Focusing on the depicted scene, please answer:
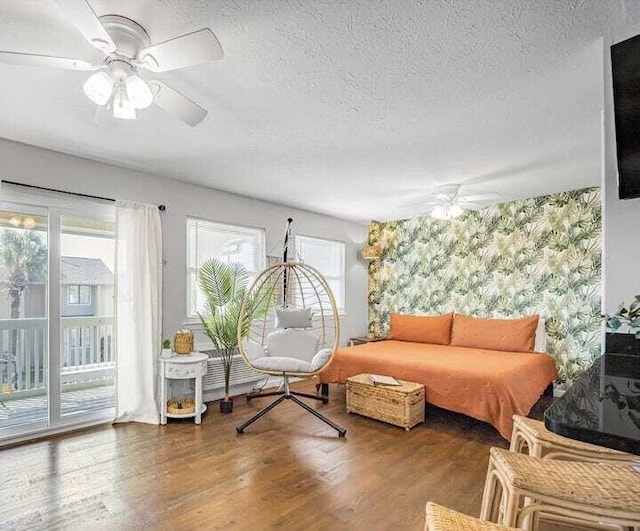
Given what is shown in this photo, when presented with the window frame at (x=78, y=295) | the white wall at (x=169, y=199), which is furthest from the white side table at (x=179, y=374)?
the window frame at (x=78, y=295)

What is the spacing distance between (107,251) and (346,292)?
10.9 ft

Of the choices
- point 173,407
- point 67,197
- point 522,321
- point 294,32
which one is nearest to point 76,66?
point 294,32

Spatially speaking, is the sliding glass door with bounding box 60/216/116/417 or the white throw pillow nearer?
the sliding glass door with bounding box 60/216/116/417

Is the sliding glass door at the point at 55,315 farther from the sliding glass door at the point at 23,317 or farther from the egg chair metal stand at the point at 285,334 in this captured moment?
the egg chair metal stand at the point at 285,334

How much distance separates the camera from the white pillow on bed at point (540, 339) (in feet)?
14.2

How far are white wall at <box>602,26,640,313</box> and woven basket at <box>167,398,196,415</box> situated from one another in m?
3.21

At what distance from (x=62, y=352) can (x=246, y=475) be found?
1.96m

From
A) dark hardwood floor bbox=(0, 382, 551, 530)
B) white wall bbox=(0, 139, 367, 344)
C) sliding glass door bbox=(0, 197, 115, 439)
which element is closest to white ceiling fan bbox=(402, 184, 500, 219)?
white wall bbox=(0, 139, 367, 344)

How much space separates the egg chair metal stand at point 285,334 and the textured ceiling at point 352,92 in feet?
4.10

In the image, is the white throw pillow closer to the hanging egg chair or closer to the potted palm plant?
the hanging egg chair

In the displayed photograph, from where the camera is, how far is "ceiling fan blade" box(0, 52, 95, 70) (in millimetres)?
1527

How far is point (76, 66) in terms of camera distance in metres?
1.63

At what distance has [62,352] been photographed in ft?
10.6

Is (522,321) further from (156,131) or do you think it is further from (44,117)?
(44,117)
